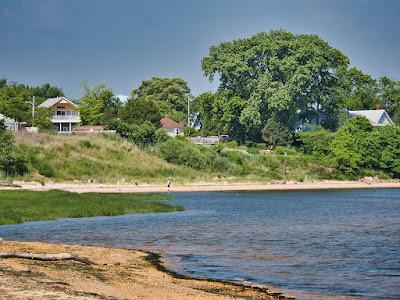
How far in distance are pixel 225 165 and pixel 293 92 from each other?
68.6 feet

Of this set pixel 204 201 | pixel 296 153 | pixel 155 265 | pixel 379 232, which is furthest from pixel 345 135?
pixel 155 265

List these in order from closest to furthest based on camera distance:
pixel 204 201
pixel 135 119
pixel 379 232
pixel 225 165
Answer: pixel 379 232
pixel 204 201
pixel 225 165
pixel 135 119

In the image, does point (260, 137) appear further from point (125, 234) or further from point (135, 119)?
point (125, 234)

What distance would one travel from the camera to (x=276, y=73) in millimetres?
118938

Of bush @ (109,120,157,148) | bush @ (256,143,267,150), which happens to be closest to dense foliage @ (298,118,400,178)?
bush @ (256,143,267,150)

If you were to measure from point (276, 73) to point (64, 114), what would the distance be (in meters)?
43.9

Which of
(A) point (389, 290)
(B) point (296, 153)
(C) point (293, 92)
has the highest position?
(C) point (293, 92)

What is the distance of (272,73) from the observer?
119125mm

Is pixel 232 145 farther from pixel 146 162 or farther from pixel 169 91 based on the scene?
pixel 169 91

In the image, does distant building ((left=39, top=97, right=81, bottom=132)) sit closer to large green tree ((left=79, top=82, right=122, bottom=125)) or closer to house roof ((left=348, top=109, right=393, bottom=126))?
large green tree ((left=79, top=82, right=122, bottom=125))

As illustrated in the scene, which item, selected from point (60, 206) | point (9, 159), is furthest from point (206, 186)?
point (60, 206)

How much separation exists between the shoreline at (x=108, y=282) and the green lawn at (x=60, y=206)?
54.2 feet

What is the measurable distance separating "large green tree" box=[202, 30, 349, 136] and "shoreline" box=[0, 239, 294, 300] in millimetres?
89818

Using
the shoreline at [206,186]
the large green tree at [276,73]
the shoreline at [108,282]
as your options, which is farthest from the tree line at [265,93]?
the shoreline at [108,282]
